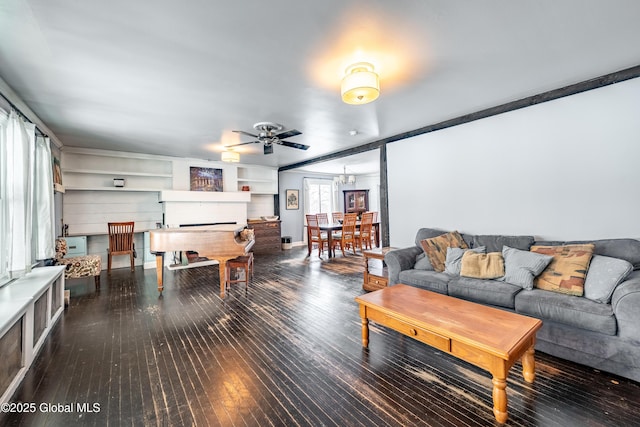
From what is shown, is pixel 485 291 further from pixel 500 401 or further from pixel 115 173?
pixel 115 173

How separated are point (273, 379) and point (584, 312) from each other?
2.40 meters

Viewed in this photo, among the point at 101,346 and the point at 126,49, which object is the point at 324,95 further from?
the point at 101,346

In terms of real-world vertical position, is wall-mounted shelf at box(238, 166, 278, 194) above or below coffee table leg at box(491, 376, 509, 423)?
above

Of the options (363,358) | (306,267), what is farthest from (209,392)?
(306,267)

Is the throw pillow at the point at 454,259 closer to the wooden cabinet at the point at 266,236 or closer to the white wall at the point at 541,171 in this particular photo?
the white wall at the point at 541,171

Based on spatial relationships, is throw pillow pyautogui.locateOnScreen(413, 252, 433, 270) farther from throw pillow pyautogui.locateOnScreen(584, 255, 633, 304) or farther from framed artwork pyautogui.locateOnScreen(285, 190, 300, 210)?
framed artwork pyautogui.locateOnScreen(285, 190, 300, 210)

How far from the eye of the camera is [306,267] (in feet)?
18.3

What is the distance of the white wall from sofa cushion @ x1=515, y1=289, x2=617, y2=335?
1.14 m

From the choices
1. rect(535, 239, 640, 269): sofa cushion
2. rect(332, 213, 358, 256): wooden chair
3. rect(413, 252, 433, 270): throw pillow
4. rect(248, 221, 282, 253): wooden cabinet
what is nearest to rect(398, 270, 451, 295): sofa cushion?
rect(413, 252, 433, 270): throw pillow

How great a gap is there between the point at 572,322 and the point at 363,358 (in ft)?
5.38

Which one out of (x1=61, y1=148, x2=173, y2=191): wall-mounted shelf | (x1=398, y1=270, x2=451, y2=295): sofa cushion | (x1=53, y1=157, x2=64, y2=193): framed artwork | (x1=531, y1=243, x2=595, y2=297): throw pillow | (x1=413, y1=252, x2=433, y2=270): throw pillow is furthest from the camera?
(x1=61, y1=148, x2=173, y2=191): wall-mounted shelf

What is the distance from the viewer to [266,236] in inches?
291

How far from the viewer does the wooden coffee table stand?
154 cm

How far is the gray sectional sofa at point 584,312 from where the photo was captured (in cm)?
186
